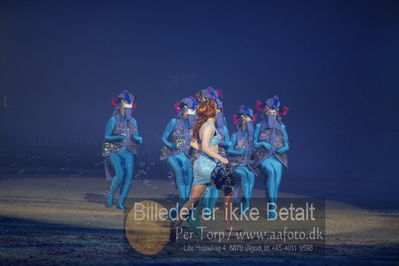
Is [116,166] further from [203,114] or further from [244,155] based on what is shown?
[203,114]

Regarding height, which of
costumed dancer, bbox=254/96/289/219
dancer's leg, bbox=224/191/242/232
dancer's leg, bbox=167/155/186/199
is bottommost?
dancer's leg, bbox=224/191/242/232

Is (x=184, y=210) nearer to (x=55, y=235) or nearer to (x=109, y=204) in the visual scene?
(x=55, y=235)

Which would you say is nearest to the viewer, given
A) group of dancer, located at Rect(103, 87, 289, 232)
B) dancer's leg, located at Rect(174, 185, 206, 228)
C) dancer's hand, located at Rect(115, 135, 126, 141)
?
dancer's leg, located at Rect(174, 185, 206, 228)

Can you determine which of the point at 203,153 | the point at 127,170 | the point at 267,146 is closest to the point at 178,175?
the point at 127,170

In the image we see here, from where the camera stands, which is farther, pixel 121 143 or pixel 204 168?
pixel 121 143

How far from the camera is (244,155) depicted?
36.6 ft

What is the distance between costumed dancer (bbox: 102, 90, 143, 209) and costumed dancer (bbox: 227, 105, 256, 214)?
189 centimetres

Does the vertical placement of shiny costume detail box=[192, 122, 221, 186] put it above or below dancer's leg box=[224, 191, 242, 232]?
above

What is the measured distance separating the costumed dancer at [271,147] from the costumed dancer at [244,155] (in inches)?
13.7

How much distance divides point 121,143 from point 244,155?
244cm

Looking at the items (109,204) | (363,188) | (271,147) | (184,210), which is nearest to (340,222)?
(271,147)

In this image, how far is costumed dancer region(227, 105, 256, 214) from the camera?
1109 cm

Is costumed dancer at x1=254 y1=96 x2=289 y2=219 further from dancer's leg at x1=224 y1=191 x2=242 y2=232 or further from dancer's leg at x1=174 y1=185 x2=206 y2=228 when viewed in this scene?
dancer's leg at x1=174 y1=185 x2=206 y2=228

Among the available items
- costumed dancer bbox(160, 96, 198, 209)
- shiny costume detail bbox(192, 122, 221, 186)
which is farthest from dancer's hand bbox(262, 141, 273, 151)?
shiny costume detail bbox(192, 122, 221, 186)
